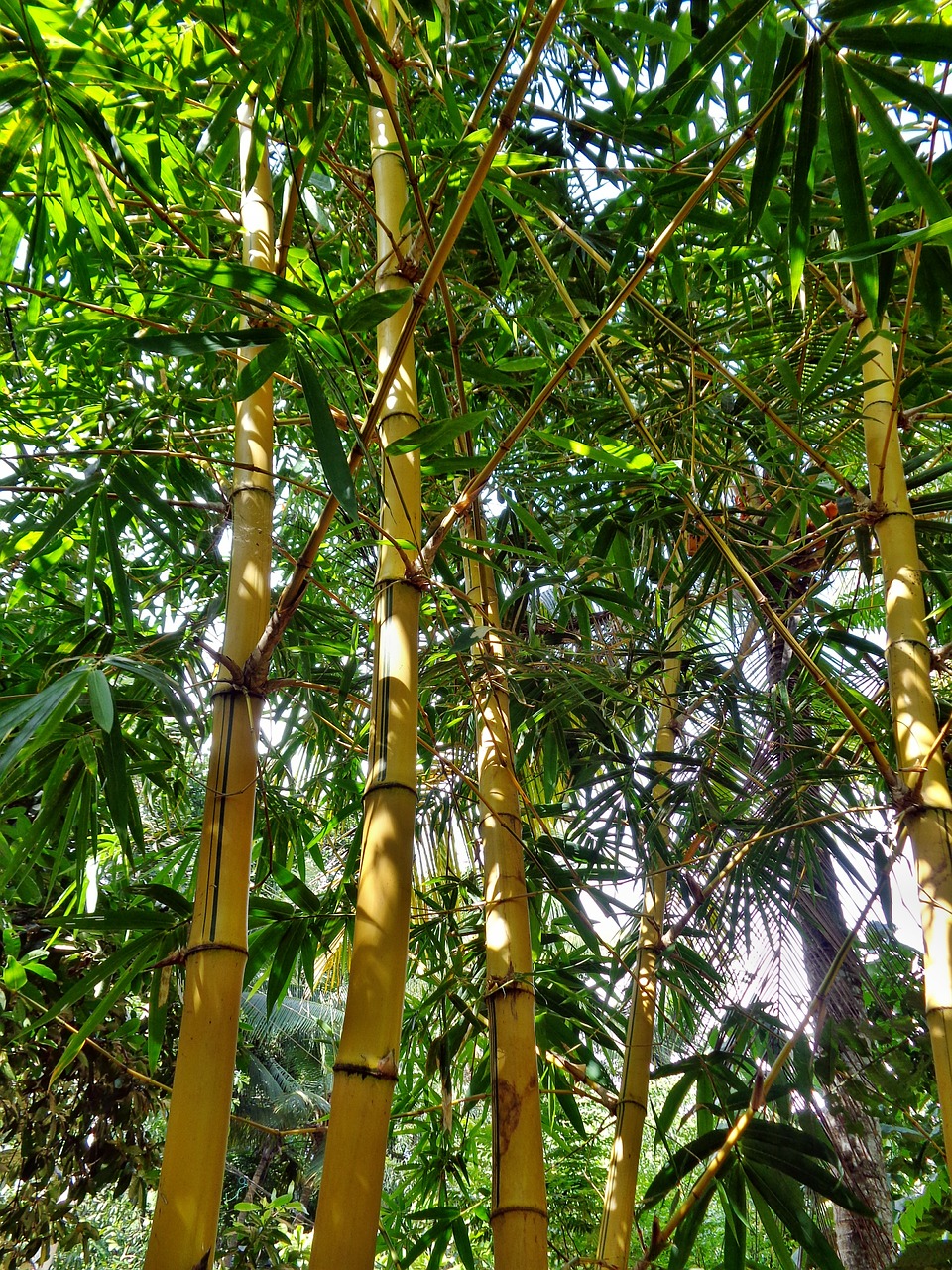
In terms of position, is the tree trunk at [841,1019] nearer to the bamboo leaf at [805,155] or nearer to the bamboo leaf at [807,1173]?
the bamboo leaf at [807,1173]

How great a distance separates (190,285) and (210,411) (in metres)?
0.48

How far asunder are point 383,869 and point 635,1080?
0.79 meters

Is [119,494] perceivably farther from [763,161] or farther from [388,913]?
[763,161]

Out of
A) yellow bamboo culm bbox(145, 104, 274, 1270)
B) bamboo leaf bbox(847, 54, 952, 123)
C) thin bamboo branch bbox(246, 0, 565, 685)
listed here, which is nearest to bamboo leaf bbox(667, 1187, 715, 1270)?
yellow bamboo culm bbox(145, 104, 274, 1270)

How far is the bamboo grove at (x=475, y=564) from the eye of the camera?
95 centimetres

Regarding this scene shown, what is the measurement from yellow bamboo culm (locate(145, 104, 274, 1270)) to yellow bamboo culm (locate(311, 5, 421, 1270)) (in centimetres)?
11

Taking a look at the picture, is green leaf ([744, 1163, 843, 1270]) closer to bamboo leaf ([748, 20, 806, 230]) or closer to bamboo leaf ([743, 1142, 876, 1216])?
bamboo leaf ([743, 1142, 876, 1216])

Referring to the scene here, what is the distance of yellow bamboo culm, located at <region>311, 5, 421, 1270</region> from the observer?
844 millimetres

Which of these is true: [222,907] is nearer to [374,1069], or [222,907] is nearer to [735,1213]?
[374,1069]

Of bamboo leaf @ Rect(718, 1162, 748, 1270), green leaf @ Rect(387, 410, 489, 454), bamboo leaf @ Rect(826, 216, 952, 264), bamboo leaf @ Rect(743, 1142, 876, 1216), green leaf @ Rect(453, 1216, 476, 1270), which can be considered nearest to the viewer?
bamboo leaf @ Rect(826, 216, 952, 264)

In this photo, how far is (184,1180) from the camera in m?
0.88

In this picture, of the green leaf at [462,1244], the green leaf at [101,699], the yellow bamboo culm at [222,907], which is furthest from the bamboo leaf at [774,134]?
the green leaf at [462,1244]

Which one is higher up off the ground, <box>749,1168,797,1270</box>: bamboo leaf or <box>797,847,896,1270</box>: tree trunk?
<box>797,847,896,1270</box>: tree trunk

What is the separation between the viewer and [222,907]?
999 mm
